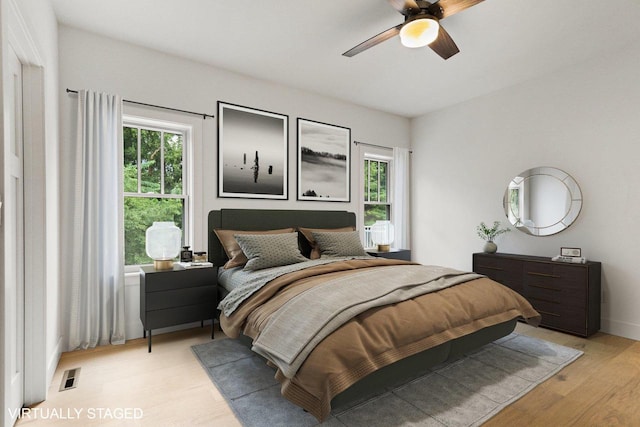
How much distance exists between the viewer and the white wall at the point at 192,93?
9.84 feet

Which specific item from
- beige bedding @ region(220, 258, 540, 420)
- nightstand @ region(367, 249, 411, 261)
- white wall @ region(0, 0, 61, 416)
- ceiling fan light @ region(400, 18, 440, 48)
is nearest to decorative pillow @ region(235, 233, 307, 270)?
beige bedding @ region(220, 258, 540, 420)

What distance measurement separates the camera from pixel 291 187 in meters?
4.31

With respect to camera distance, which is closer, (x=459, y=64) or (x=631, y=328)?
(x=631, y=328)

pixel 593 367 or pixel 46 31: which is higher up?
pixel 46 31

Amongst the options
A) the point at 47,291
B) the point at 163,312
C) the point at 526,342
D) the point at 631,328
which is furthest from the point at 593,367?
the point at 47,291

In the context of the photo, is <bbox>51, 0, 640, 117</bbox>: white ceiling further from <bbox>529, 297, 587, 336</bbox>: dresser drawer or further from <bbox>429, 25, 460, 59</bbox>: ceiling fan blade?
<bbox>529, 297, 587, 336</bbox>: dresser drawer

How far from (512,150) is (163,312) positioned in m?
4.33

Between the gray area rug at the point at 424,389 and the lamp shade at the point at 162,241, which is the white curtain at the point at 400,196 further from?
the lamp shade at the point at 162,241

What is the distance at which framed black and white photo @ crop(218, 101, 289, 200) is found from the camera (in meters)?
3.79

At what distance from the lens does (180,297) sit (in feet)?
9.95

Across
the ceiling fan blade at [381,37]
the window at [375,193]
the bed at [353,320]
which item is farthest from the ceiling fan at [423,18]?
the window at [375,193]

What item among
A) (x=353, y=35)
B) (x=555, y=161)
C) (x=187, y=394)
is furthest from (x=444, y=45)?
(x=187, y=394)

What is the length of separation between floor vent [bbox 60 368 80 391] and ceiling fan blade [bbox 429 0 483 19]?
11.9 feet

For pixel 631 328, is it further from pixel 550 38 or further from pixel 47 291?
pixel 47 291
